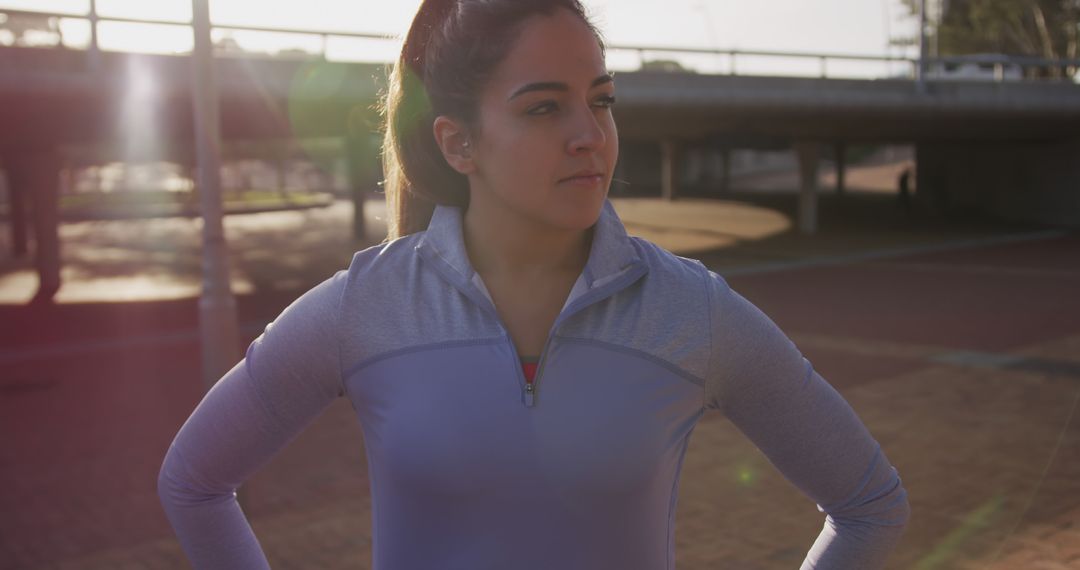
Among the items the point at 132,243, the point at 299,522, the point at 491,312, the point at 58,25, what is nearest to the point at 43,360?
the point at 58,25

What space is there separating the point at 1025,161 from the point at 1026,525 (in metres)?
32.9

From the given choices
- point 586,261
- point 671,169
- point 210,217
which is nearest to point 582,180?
point 586,261

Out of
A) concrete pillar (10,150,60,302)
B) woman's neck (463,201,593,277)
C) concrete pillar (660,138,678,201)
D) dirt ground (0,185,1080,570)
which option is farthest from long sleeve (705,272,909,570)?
concrete pillar (660,138,678,201)

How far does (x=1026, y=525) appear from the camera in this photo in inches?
245

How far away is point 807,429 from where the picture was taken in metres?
1.77

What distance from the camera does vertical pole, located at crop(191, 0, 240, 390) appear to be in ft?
25.4

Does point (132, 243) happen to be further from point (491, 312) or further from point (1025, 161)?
point (491, 312)

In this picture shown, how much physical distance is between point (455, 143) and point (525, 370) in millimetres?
432

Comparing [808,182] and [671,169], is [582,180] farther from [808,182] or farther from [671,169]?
[671,169]

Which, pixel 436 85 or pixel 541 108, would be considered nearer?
pixel 541 108

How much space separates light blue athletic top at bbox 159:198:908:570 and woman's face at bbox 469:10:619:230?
0.35 feet

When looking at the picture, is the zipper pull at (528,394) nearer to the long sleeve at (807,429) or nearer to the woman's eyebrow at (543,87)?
the long sleeve at (807,429)

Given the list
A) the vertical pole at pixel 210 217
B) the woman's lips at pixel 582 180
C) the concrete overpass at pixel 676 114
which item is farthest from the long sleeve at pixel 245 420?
the concrete overpass at pixel 676 114

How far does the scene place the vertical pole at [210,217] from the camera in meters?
7.75
